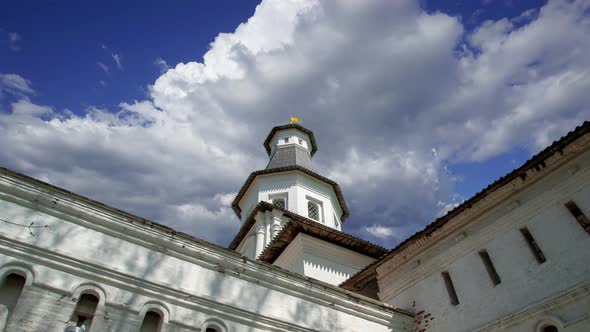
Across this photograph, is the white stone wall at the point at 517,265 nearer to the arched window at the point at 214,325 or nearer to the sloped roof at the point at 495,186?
the sloped roof at the point at 495,186

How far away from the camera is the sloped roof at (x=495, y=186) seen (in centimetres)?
773

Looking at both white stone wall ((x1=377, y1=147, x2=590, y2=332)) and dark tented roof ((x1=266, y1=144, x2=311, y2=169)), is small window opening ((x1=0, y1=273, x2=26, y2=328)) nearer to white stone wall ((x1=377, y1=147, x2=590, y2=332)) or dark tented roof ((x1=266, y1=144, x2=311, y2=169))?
white stone wall ((x1=377, y1=147, x2=590, y2=332))

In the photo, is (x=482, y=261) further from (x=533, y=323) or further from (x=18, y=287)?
(x=18, y=287)

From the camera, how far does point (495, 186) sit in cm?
877

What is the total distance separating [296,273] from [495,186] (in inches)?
192

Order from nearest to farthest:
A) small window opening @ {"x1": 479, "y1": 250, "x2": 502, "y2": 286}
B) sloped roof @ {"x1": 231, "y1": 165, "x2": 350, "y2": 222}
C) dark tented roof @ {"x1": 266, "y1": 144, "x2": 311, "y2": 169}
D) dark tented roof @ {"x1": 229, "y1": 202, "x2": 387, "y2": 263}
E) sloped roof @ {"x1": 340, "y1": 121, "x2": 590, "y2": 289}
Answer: sloped roof @ {"x1": 340, "y1": 121, "x2": 590, "y2": 289} → small window opening @ {"x1": 479, "y1": 250, "x2": 502, "y2": 286} → dark tented roof @ {"x1": 229, "y1": 202, "x2": 387, "y2": 263} → sloped roof @ {"x1": 231, "y1": 165, "x2": 350, "y2": 222} → dark tented roof @ {"x1": 266, "y1": 144, "x2": 311, "y2": 169}

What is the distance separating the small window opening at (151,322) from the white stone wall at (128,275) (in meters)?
0.16

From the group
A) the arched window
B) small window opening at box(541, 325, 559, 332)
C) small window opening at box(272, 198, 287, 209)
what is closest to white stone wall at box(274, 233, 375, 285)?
small window opening at box(272, 198, 287, 209)

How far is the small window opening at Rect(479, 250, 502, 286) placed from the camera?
27.4ft

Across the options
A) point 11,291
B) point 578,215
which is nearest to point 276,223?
point 578,215

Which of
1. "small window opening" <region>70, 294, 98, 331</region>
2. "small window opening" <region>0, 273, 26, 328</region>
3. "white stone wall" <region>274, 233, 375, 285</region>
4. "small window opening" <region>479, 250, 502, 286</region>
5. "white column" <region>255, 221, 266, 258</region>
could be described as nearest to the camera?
"small window opening" <region>0, 273, 26, 328</region>

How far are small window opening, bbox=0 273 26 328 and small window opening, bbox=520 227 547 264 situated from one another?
30.3ft

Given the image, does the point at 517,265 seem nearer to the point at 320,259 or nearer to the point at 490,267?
the point at 490,267

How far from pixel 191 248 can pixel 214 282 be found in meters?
0.80
